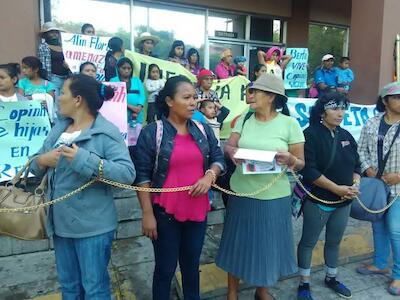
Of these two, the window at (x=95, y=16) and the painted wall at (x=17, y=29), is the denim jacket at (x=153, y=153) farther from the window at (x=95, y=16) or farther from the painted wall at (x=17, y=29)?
the window at (x=95, y=16)

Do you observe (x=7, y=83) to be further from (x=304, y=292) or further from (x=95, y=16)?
(x=95, y=16)

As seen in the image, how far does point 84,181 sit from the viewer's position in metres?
2.26

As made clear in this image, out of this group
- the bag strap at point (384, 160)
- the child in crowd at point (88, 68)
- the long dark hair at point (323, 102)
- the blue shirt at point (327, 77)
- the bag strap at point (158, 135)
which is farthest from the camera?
the blue shirt at point (327, 77)

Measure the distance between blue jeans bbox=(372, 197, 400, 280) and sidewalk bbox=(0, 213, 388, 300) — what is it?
0.18 m

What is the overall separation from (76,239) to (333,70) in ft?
24.7

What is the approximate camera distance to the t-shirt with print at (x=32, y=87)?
5297 millimetres

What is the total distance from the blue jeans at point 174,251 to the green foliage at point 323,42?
10.1 m

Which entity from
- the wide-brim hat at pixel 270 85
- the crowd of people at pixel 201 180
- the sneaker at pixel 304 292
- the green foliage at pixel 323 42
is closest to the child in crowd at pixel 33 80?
the crowd of people at pixel 201 180

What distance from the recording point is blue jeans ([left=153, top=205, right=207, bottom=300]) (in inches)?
102

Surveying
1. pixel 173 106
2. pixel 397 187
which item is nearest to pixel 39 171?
pixel 173 106

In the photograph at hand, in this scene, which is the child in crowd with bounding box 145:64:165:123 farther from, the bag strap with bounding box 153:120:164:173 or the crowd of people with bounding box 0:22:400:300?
the bag strap with bounding box 153:120:164:173

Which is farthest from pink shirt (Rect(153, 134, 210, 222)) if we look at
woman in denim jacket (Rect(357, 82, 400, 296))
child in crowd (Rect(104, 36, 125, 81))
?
child in crowd (Rect(104, 36, 125, 81))

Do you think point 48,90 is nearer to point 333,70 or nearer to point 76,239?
point 76,239

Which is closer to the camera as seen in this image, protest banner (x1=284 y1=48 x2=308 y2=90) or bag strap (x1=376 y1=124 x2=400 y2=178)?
bag strap (x1=376 y1=124 x2=400 y2=178)
